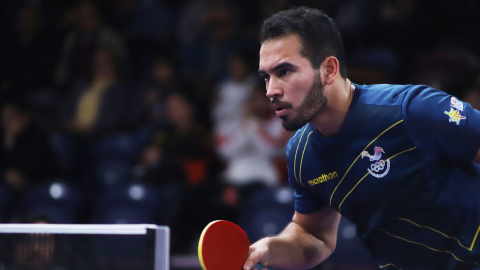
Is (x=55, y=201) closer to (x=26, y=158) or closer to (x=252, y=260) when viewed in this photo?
(x=26, y=158)

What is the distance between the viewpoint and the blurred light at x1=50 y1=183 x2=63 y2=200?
6.32m

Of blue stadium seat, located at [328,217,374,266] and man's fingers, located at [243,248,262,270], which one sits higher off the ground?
man's fingers, located at [243,248,262,270]

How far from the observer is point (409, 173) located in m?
2.45

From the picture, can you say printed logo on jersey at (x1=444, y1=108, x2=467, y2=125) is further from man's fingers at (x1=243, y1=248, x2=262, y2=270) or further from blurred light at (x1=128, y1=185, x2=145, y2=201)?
blurred light at (x1=128, y1=185, x2=145, y2=201)

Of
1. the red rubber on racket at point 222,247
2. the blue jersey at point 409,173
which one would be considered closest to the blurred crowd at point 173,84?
the blue jersey at point 409,173

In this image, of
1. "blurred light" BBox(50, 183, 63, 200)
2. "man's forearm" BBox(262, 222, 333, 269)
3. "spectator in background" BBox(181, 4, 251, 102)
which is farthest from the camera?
"spectator in background" BBox(181, 4, 251, 102)

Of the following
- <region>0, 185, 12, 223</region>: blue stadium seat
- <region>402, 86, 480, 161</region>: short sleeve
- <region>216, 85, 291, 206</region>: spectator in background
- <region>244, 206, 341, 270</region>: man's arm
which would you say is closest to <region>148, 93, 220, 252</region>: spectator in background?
<region>216, 85, 291, 206</region>: spectator in background

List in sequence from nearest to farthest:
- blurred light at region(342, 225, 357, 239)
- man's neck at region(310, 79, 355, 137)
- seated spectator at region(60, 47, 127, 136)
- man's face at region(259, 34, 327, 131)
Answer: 1. man's face at region(259, 34, 327, 131)
2. man's neck at region(310, 79, 355, 137)
3. blurred light at region(342, 225, 357, 239)
4. seated spectator at region(60, 47, 127, 136)

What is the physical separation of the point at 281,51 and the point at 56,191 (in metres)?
4.70

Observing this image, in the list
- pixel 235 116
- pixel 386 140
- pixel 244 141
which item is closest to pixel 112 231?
pixel 386 140

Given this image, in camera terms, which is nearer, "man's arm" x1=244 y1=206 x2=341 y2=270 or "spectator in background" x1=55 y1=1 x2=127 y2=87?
"man's arm" x1=244 y1=206 x2=341 y2=270

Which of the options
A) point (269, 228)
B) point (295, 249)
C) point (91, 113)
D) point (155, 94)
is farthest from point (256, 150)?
point (295, 249)

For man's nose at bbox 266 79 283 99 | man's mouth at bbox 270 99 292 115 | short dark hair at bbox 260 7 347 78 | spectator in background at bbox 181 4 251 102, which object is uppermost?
spectator in background at bbox 181 4 251 102

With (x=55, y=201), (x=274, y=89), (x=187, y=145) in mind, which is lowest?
(x=55, y=201)
